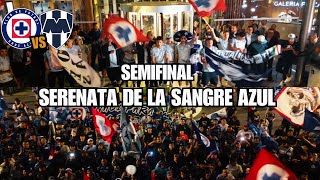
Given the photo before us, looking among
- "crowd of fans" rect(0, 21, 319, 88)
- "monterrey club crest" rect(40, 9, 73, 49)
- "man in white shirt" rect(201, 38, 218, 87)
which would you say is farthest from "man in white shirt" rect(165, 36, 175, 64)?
"monterrey club crest" rect(40, 9, 73, 49)

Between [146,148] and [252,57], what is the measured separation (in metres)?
2.85

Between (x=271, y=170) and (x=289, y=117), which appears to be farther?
(x=289, y=117)

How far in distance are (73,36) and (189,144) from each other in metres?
3.18

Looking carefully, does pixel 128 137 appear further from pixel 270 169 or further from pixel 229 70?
pixel 270 169

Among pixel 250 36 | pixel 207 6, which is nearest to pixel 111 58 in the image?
pixel 207 6

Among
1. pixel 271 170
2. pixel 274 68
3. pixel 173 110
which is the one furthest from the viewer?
pixel 173 110

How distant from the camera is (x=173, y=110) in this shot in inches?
287

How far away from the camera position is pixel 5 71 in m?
6.91

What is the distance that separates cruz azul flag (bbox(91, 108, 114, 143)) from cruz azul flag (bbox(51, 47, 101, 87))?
631 millimetres

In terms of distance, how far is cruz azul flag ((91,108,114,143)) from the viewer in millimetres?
7271

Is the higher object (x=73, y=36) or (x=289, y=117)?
(x=73, y=36)

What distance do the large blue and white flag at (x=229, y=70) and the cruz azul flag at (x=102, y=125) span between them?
2449 millimetres

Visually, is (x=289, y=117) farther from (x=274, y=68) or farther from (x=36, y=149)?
(x=36, y=149)

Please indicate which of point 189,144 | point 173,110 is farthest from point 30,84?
point 189,144
